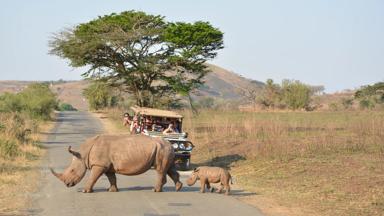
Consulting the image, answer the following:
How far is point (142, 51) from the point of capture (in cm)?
3938

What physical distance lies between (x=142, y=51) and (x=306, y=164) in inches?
861

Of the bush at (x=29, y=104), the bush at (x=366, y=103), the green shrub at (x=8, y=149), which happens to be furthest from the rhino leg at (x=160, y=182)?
the bush at (x=366, y=103)

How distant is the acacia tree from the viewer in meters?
38.1

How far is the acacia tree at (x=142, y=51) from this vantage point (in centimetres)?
3812

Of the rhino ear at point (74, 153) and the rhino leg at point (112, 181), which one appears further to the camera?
the rhino leg at point (112, 181)

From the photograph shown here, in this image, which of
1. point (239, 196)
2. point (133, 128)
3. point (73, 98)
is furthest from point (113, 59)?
point (73, 98)

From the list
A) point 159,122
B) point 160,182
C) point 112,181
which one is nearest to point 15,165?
point 159,122

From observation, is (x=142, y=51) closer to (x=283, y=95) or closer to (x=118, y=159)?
(x=118, y=159)

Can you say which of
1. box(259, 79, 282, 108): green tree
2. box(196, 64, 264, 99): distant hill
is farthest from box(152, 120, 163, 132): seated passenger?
box(196, 64, 264, 99): distant hill

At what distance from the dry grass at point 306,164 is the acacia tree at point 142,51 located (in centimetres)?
960

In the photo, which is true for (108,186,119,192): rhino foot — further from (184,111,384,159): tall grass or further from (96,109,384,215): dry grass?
(184,111,384,159): tall grass

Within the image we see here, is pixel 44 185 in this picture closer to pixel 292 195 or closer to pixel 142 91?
pixel 292 195

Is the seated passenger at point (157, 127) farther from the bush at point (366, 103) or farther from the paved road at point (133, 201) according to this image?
the bush at point (366, 103)

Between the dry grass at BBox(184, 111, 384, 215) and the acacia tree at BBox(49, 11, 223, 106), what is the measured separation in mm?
9599
